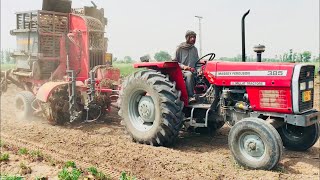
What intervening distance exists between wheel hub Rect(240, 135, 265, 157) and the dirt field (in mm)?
291

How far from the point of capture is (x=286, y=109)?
545 cm

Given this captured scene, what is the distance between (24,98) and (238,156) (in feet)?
20.6

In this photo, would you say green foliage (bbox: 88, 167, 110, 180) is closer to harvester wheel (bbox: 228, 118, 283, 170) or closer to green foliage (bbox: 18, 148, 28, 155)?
green foliage (bbox: 18, 148, 28, 155)

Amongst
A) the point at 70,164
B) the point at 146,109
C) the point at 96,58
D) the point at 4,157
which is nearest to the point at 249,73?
the point at 146,109

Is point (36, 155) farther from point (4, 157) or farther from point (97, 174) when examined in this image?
point (97, 174)

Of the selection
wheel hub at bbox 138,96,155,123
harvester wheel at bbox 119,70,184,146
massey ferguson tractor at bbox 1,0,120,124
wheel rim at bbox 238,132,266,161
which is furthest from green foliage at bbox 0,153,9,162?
wheel rim at bbox 238,132,266,161

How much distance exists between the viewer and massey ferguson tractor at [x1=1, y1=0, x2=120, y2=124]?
352 inches

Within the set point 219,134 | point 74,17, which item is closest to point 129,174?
point 219,134

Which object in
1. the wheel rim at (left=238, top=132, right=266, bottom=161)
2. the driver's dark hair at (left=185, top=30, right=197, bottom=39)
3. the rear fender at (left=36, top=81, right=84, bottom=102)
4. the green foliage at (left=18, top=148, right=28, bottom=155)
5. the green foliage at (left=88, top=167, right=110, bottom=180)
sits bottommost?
the green foliage at (left=88, top=167, right=110, bottom=180)

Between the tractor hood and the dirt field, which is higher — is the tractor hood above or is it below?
above

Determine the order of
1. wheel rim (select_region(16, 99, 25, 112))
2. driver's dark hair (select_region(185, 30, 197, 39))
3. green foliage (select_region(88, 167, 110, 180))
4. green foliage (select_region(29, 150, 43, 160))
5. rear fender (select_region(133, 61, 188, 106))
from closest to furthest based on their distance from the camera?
green foliage (select_region(88, 167, 110, 180)) → green foliage (select_region(29, 150, 43, 160)) → rear fender (select_region(133, 61, 188, 106)) → driver's dark hair (select_region(185, 30, 197, 39)) → wheel rim (select_region(16, 99, 25, 112))

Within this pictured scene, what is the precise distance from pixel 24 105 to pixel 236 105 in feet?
19.4

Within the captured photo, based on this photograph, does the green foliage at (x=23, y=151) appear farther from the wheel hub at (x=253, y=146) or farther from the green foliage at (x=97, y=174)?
the wheel hub at (x=253, y=146)

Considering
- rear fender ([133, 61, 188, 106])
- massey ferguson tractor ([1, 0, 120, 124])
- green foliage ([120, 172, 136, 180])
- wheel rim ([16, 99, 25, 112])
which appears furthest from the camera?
wheel rim ([16, 99, 25, 112])
